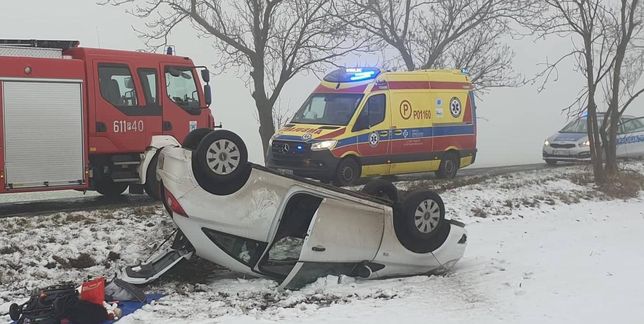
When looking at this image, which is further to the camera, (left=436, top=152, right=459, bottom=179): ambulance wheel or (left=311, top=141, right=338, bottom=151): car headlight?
(left=436, top=152, right=459, bottom=179): ambulance wheel

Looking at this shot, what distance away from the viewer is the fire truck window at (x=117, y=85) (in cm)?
1072

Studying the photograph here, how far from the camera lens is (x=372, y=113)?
45.6 ft

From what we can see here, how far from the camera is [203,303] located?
5.74 m

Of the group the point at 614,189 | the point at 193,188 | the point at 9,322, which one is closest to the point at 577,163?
the point at 614,189

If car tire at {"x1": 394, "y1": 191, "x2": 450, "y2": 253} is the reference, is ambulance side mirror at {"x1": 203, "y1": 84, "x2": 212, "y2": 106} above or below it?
above

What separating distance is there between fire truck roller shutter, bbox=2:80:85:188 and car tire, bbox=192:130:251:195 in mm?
5144

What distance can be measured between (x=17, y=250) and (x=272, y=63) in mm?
15265

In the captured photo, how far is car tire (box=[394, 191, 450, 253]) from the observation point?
646 cm

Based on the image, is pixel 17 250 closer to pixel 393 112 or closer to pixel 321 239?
pixel 321 239

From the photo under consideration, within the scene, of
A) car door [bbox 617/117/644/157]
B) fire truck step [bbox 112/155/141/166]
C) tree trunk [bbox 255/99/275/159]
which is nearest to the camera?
fire truck step [bbox 112/155/141/166]

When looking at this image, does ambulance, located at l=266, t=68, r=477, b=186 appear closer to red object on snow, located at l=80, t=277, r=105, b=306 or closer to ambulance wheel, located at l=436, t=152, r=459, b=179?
ambulance wheel, located at l=436, t=152, r=459, b=179

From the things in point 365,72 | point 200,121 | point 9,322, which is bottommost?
point 9,322

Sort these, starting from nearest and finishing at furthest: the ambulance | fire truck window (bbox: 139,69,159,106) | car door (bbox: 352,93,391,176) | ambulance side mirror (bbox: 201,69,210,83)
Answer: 1. fire truck window (bbox: 139,69,159,106)
2. ambulance side mirror (bbox: 201,69,210,83)
3. the ambulance
4. car door (bbox: 352,93,391,176)

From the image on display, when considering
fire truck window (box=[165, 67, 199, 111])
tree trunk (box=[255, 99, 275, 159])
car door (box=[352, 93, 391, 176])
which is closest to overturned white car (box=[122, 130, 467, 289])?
fire truck window (box=[165, 67, 199, 111])
